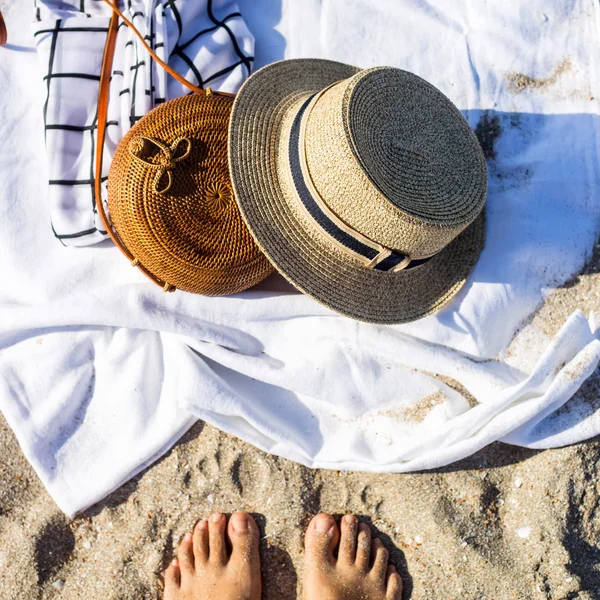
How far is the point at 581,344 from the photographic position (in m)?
1.64

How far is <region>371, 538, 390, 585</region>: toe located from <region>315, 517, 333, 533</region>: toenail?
0.49 feet

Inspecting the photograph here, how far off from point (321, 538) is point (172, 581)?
0.46m

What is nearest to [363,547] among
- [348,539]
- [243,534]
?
[348,539]

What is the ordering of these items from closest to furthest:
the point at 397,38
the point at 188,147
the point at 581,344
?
the point at 188,147 < the point at 581,344 < the point at 397,38

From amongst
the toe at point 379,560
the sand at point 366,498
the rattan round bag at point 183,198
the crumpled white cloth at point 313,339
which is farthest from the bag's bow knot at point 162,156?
the toe at point 379,560

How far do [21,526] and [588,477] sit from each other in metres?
1.65

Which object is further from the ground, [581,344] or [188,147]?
[188,147]

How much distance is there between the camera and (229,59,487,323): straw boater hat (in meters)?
1.15

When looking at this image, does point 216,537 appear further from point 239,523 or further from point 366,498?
point 366,498

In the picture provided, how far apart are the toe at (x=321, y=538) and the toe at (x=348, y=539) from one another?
2 centimetres

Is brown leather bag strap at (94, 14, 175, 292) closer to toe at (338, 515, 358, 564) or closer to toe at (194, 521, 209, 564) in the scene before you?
toe at (194, 521, 209, 564)

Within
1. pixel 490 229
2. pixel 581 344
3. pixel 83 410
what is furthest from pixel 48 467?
pixel 581 344

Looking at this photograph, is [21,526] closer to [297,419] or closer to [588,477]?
[297,419]

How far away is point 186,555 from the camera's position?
174 centimetres
